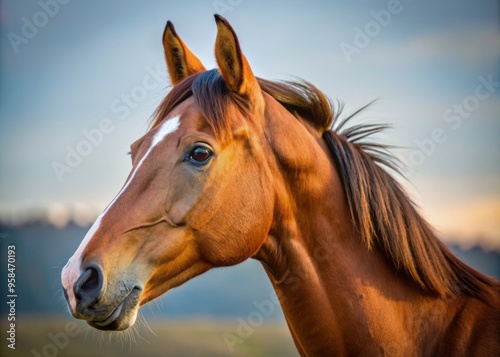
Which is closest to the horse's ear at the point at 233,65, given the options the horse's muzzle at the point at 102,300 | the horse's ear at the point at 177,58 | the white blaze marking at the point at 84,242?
the white blaze marking at the point at 84,242

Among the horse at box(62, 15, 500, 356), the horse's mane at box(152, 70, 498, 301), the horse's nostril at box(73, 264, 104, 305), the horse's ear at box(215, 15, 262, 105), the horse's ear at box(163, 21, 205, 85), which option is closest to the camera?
the horse's nostril at box(73, 264, 104, 305)

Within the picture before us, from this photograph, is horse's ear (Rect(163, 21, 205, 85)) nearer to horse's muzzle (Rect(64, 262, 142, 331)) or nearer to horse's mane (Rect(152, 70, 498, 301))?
horse's mane (Rect(152, 70, 498, 301))

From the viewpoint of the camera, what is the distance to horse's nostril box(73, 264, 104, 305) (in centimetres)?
182

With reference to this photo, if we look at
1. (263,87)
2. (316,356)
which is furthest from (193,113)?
(316,356)

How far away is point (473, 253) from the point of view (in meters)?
4.34

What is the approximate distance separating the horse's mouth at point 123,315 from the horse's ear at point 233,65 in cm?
100

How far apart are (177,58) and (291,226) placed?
114 cm

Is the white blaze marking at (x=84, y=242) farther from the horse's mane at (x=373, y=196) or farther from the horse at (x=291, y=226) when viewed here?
the horse's mane at (x=373, y=196)

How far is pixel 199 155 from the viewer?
6.99 ft

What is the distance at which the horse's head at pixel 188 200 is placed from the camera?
6.23 feet

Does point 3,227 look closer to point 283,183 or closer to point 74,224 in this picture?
point 74,224

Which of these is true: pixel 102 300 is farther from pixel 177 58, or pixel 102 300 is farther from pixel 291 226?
pixel 177 58

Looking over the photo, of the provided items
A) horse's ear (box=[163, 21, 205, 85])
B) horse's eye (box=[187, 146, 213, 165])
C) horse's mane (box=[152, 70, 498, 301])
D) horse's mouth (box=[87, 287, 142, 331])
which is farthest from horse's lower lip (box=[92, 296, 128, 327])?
horse's ear (box=[163, 21, 205, 85])

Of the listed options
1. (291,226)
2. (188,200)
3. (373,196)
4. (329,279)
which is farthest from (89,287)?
(373,196)
